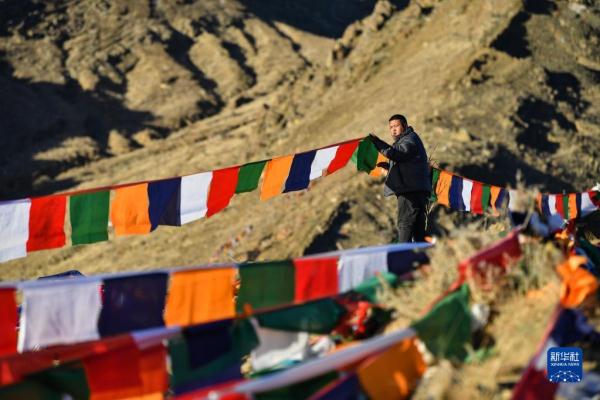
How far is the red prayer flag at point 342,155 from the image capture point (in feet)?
28.6

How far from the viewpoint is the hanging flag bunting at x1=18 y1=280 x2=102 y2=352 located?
14.9 feet

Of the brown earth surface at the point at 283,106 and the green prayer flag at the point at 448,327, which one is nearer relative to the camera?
the green prayer flag at the point at 448,327

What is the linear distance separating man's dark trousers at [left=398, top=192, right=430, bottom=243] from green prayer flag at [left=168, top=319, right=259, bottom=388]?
9.41ft

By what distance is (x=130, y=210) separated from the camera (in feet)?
24.4

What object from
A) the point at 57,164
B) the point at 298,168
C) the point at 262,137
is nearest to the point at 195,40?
the point at 57,164

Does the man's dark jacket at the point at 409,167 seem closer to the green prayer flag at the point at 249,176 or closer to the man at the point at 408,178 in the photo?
the man at the point at 408,178

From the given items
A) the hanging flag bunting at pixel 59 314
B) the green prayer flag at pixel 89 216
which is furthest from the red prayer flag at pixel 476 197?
the hanging flag bunting at pixel 59 314

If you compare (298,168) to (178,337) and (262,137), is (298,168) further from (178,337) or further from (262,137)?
(262,137)

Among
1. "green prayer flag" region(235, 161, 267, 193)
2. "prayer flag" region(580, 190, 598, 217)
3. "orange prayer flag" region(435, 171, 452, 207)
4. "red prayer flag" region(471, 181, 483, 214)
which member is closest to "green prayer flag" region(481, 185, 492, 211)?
"red prayer flag" region(471, 181, 483, 214)

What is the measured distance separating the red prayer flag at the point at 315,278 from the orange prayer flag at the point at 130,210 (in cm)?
276

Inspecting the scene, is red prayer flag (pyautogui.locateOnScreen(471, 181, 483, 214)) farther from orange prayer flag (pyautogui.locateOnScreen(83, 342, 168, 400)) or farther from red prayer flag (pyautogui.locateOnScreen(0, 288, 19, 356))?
red prayer flag (pyautogui.locateOnScreen(0, 288, 19, 356))

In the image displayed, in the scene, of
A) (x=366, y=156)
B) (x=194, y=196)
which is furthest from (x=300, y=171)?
(x=194, y=196)

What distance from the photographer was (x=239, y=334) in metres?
4.84

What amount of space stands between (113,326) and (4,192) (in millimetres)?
28140
